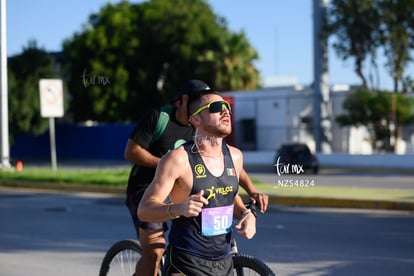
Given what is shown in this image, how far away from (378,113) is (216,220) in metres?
33.2

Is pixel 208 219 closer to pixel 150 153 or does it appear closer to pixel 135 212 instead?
pixel 150 153

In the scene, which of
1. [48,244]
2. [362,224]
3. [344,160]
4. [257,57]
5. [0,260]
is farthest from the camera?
[257,57]

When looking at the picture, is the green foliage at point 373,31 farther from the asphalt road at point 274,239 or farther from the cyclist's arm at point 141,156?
the cyclist's arm at point 141,156

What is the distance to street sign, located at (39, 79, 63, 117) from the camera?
20880mm

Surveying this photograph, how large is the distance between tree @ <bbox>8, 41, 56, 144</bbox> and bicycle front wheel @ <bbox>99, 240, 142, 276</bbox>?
31.3 metres

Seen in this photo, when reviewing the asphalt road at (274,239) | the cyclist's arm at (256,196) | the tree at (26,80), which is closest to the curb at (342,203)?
the asphalt road at (274,239)

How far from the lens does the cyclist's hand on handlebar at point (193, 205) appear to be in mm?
3508

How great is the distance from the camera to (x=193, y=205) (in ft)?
11.5

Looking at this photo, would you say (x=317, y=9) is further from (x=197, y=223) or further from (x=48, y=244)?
(x=197, y=223)

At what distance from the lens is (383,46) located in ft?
115

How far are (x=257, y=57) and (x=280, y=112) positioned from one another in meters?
8.22

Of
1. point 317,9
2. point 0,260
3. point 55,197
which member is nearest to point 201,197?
point 0,260

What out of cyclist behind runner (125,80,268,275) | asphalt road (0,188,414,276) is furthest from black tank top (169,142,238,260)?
asphalt road (0,188,414,276)

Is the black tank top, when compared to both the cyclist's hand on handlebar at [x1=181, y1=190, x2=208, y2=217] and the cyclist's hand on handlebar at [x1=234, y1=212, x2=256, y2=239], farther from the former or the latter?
the cyclist's hand on handlebar at [x1=181, y1=190, x2=208, y2=217]
